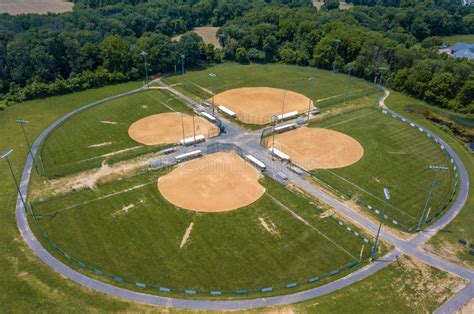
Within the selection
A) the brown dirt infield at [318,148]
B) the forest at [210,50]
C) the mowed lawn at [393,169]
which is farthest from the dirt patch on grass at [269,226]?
the forest at [210,50]

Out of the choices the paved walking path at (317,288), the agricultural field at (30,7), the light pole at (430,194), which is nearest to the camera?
the paved walking path at (317,288)

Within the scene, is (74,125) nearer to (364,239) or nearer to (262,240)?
(262,240)

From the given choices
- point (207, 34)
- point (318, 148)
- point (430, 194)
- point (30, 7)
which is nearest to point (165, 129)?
point (318, 148)

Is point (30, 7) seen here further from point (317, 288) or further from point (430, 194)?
point (317, 288)

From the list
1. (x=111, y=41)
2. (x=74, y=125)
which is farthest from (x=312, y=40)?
(x=74, y=125)

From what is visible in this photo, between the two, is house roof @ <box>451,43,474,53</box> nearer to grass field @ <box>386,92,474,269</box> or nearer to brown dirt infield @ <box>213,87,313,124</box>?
brown dirt infield @ <box>213,87,313,124</box>

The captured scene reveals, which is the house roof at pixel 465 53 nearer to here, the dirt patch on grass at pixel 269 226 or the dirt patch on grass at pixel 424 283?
the dirt patch on grass at pixel 424 283

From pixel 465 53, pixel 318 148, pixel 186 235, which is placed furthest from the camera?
pixel 465 53
